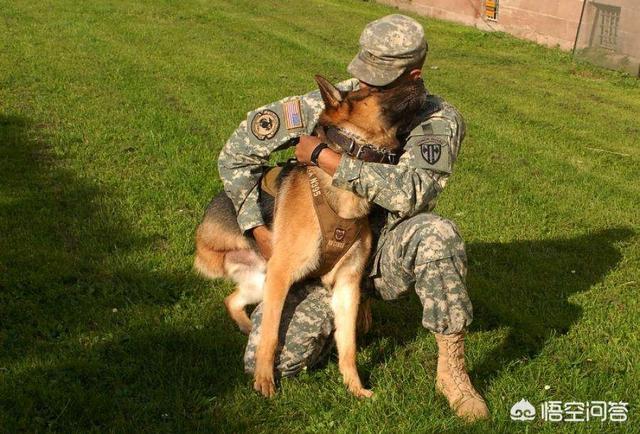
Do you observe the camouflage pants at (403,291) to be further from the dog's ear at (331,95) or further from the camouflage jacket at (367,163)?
the dog's ear at (331,95)

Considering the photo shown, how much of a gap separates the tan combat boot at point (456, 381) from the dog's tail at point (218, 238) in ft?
4.24

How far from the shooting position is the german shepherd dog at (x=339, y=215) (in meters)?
3.80

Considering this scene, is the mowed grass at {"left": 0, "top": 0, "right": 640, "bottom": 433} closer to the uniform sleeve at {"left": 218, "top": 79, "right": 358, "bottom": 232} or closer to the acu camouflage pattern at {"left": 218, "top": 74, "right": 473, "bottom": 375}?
the acu camouflage pattern at {"left": 218, "top": 74, "right": 473, "bottom": 375}

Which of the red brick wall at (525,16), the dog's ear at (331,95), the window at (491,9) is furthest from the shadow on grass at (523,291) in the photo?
the window at (491,9)

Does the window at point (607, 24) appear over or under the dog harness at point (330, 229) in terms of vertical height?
under

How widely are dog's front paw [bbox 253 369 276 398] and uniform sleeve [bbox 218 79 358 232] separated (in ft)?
2.60

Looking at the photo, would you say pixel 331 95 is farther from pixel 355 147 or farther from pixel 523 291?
pixel 523 291

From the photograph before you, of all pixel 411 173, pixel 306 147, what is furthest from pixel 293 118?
pixel 411 173

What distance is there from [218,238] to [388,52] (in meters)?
1.51

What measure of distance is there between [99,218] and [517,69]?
9338 millimetres

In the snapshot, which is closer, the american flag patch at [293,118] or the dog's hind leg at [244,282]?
the american flag patch at [293,118]

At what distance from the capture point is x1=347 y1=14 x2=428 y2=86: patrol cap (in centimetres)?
382

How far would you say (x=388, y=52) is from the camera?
381 cm

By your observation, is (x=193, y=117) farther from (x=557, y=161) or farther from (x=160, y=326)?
(x=160, y=326)
